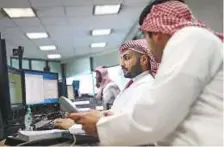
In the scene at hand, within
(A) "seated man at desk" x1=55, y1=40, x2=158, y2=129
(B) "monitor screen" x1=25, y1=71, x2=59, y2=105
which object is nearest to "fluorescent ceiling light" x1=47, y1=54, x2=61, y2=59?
(B) "monitor screen" x1=25, y1=71, x2=59, y2=105

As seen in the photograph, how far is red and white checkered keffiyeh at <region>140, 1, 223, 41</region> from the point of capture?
106 cm

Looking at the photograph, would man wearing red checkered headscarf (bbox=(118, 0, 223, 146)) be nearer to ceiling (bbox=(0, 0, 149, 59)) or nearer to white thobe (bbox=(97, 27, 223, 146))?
white thobe (bbox=(97, 27, 223, 146))

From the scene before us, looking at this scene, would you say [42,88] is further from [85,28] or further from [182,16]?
[85,28]

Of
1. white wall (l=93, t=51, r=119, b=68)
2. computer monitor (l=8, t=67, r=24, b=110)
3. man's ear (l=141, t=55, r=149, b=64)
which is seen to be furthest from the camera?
white wall (l=93, t=51, r=119, b=68)

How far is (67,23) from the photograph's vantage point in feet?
22.7

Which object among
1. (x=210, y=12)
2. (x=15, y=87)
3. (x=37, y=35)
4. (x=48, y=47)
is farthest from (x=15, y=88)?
(x=48, y=47)

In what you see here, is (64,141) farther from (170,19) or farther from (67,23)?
(67,23)

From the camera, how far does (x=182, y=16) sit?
3.61 feet

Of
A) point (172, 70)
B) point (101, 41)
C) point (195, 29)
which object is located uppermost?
point (101, 41)

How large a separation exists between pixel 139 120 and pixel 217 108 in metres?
0.24

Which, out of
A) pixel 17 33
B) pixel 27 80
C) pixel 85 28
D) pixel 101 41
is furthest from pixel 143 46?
pixel 101 41

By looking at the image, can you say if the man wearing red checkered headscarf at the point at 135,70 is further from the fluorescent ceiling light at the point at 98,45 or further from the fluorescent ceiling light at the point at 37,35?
the fluorescent ceiling light at the point at 98,45

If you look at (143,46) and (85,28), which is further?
(85,28)

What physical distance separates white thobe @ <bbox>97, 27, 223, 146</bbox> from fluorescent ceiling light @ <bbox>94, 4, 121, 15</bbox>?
16.5 ft
